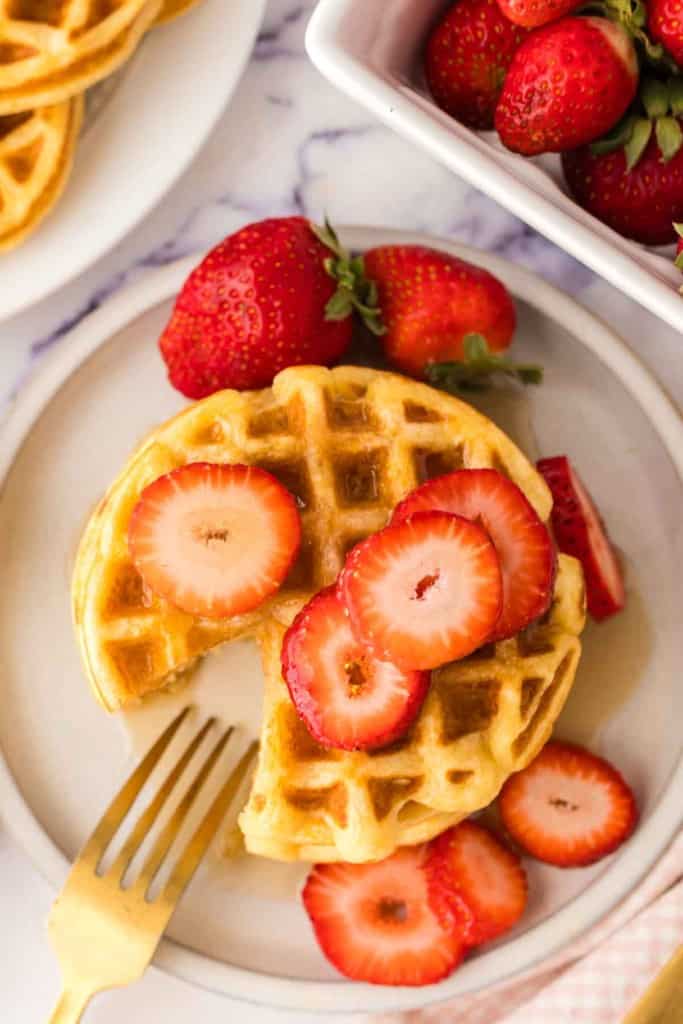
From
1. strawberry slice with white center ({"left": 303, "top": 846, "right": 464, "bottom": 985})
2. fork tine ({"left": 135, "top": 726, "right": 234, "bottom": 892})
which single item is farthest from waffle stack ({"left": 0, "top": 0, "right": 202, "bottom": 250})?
strawberry slice with white center ({"left": 303, "top": 846, "right": 464, "bottom": 985})

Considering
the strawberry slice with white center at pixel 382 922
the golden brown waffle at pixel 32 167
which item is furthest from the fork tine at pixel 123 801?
the golden brown waffle at pixel 32 167

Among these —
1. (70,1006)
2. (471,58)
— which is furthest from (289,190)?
(70,1006)

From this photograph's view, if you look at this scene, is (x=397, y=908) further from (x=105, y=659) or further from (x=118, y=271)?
(x=118, y=271)

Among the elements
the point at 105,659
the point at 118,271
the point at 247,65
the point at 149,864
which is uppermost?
the point at 247,65

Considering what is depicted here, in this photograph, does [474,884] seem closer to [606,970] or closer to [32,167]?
[606,970]

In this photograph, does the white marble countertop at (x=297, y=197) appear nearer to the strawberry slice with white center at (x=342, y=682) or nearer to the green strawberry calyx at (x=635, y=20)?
the green strawberry calyx at (x=635, y=20)

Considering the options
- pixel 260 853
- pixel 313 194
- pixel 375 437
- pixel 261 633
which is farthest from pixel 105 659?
pixel 313 194
